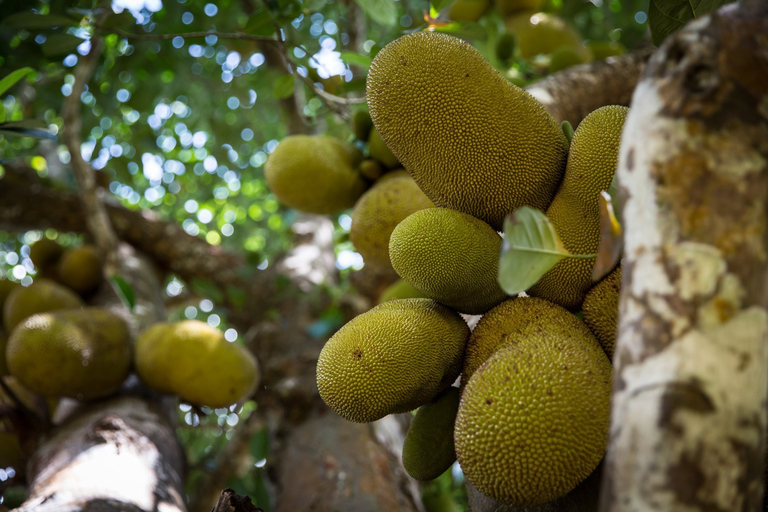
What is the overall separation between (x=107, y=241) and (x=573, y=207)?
1981mm

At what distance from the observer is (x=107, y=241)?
237 centimetres

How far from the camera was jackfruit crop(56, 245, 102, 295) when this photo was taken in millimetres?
2529

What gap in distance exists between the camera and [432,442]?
2.90ft

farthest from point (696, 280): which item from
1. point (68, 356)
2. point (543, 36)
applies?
point (543, 36)

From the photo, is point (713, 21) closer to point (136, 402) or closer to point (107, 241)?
point (136, 402)

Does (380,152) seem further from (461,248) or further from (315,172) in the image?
(461,248)

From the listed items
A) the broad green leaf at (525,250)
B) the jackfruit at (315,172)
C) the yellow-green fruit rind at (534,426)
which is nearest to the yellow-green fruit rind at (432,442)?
the yellow-green fruit rind at (534,426)

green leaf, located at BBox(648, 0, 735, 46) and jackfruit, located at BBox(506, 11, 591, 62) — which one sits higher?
green leaf, located at BBox(648, 0, 735, 46)

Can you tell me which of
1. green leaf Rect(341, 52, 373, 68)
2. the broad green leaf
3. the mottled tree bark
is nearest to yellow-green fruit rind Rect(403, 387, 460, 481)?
the broad green leaf

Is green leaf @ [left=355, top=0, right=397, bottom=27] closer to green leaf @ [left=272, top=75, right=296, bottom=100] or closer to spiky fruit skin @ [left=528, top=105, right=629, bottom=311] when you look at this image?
green leaf @ [left=272, top=75, right=296, bottom=100]

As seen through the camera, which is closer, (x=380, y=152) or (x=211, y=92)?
(x=380, y=152)

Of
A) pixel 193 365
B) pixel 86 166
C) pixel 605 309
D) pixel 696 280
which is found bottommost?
pixel 193 365

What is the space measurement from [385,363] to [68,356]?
4.05ft

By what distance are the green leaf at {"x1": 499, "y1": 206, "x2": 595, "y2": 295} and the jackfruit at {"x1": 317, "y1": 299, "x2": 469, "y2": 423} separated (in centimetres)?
19
